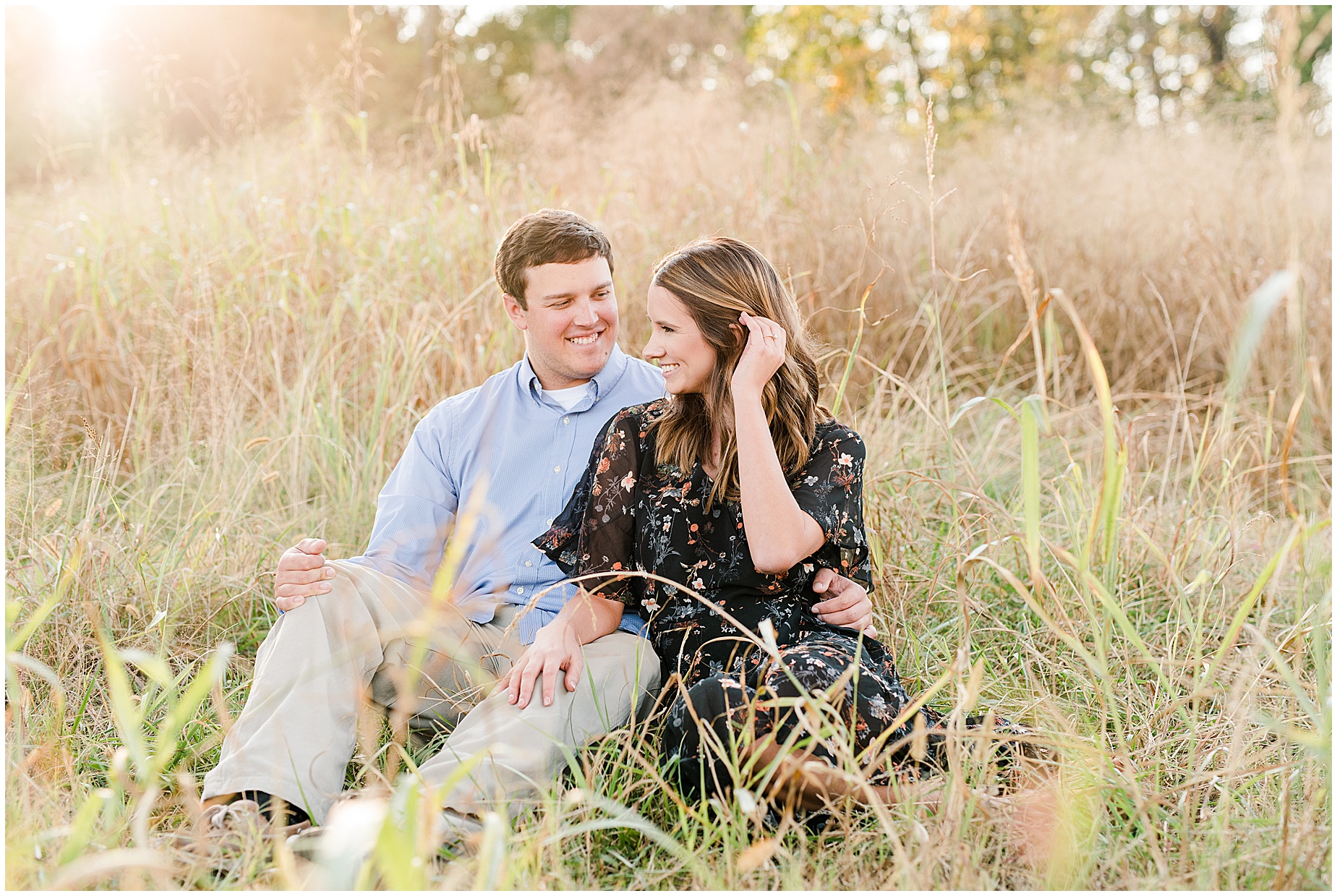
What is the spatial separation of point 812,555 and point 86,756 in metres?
1.50

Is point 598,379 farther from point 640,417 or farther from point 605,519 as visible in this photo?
point 605,519

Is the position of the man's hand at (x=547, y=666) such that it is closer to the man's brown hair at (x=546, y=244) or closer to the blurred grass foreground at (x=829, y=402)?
the blurred grass foreground at (x=829, y=402)

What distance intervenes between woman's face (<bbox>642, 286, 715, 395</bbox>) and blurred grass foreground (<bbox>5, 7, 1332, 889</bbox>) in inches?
14.7

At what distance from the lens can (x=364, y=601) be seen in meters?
2.01

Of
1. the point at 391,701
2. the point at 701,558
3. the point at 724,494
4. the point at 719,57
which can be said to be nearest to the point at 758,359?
the point at 724,494

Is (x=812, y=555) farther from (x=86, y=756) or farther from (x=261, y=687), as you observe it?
(x=86, y=756)

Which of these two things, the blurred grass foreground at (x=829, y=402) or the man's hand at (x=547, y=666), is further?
the man's hand at (x=547, y=666)

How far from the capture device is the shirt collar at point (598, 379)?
7.97ft

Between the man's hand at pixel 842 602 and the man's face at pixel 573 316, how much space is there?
2.69 feet

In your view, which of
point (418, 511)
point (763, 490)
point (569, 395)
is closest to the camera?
point (763, 490)

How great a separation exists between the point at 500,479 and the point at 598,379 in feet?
A: 1.11

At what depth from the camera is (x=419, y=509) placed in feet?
7.74

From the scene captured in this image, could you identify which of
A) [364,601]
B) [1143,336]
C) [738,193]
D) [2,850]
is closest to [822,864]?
[364,601]

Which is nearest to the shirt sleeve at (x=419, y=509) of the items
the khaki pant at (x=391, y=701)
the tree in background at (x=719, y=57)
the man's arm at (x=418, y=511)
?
the man's arm at (x=418, y=511)
